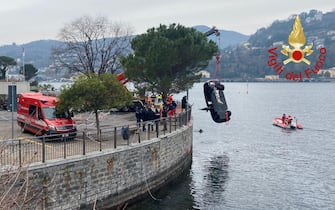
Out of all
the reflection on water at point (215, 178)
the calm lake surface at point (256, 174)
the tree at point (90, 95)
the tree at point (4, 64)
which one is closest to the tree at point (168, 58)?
the calm lake surface at point (256, 174)

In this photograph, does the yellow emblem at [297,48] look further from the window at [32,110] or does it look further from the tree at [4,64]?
the tree at [4,64]

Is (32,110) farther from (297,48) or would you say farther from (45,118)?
(297,48)

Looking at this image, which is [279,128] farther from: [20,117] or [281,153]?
[20,117]

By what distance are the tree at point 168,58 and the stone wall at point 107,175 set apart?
41.0ft

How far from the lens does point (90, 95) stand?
80.4 feet

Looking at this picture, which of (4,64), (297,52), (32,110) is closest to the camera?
(297,52)

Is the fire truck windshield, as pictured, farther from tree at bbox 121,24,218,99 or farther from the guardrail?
tree at bbox 121,24,218,99

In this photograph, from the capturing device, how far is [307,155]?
38.9 metres

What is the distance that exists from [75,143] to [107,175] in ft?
6.71

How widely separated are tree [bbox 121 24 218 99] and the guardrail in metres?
11.6

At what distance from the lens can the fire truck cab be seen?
24078 mm

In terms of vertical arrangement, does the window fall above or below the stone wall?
above

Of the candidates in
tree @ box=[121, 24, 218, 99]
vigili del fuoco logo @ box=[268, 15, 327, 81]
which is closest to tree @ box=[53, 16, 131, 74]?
tree @ box=[121, 24, 218, 99]

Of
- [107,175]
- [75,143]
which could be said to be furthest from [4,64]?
[107,175]
